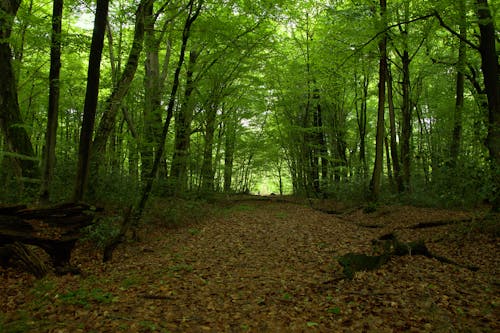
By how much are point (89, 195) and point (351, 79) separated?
1539 centimetres

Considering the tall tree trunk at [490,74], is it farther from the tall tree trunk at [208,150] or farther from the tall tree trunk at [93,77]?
the tall tree trunk at [208,150]

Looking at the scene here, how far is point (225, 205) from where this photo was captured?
18.4 metres

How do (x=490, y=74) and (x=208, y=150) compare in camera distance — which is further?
(x=208, y=150)

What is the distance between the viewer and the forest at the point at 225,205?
455cm

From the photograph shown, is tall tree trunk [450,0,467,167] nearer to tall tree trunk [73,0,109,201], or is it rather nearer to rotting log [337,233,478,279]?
rotting log [337,233,478,279]

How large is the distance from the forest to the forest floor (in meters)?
0.04

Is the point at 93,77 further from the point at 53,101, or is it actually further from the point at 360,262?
the point at 360,262

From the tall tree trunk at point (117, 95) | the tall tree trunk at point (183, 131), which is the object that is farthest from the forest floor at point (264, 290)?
the tall tree trunk at point (183, 131)

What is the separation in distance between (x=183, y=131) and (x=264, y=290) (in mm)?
10658

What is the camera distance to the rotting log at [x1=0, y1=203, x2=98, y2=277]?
19.9 ft

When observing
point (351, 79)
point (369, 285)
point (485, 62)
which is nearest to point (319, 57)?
point (351, 79)

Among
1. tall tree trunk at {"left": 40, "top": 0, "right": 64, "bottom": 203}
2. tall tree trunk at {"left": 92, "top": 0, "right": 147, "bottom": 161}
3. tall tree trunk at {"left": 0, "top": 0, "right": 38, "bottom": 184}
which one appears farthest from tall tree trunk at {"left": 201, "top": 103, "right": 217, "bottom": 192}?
tall tree trunk at {"left": 40, "top": 0, "right": 64, "bottom": 203}

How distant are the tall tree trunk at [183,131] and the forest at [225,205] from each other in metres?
0.10

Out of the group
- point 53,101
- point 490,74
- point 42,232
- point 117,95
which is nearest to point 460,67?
point 490,74
